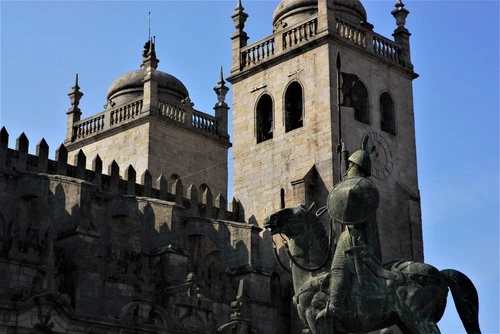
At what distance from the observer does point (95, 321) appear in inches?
1089

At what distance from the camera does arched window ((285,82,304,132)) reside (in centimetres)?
3984

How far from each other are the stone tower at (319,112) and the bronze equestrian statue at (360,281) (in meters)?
21.3

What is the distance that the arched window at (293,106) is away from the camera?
39.8 meters

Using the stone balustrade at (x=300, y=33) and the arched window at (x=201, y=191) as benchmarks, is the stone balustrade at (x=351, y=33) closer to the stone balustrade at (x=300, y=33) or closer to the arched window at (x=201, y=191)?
the stone balustrade at (x=300, y=33)

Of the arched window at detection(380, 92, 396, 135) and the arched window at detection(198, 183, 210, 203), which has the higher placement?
the arched window at detection(380, 92, 396, 135)

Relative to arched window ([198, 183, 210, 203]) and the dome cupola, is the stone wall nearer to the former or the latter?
arched window ([198, 183, 210, 203])

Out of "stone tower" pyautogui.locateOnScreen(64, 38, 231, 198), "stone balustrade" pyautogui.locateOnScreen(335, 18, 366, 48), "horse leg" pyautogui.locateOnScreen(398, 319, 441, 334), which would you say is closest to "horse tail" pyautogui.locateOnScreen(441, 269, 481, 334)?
"horse leg" pyautogui.locateOnScreen(398, 319, 441, 334)

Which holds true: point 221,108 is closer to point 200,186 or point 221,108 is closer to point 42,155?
point 200,186

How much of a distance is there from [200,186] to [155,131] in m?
3.36

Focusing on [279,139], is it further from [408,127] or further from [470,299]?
[470,299]

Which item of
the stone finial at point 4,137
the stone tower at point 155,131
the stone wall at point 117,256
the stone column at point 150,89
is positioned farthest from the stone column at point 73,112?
the stone finial at point 4,137

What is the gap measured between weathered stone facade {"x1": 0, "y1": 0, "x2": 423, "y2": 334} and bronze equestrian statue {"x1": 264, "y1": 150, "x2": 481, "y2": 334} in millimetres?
12531

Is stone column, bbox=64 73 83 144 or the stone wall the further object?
stone column, bbox=64 73 83 144

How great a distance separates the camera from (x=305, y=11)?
41.3 m
